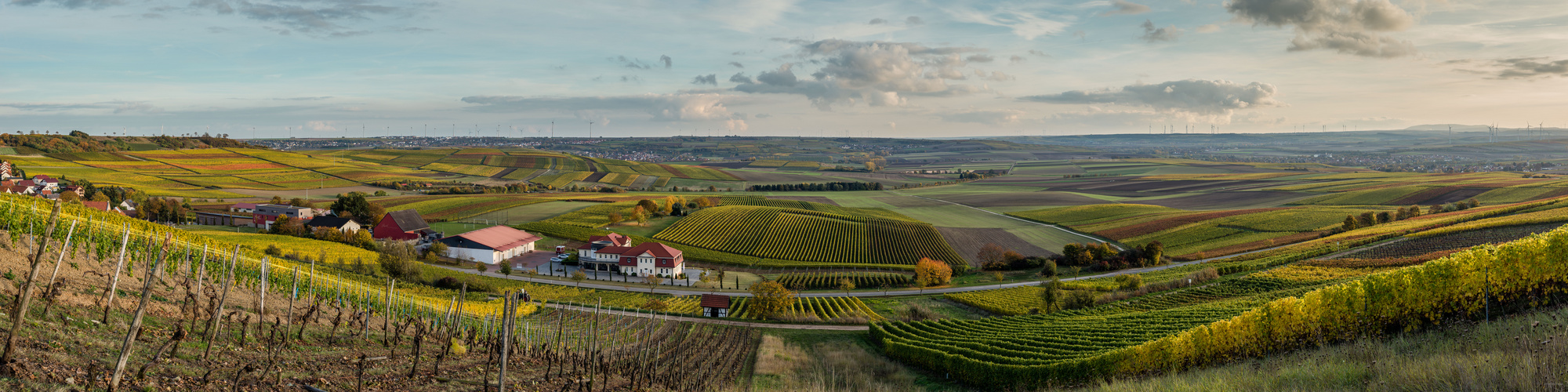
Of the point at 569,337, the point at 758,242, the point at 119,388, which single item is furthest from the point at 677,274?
the point at 119,388

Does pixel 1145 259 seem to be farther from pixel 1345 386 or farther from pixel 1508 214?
pixel 1345 386

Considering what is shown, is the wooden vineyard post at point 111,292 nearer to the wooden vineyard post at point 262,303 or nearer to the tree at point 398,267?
the wooden vineyard post at point 262,303

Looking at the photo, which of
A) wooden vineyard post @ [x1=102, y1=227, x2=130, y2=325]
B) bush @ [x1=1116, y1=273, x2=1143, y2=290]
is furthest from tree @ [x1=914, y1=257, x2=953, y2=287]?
wooden vineyard post @ [x1=102, y1=227, x2=130, y2=325]

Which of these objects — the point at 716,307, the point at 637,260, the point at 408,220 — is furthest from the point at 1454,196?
the point at 408,220

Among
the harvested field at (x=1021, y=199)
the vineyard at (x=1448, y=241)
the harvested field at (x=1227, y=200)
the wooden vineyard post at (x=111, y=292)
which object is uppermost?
the wooden vineyard post at (x=111, y=292)

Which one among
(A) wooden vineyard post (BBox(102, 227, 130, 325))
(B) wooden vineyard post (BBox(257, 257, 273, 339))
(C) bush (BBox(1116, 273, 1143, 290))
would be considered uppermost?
(A) wooden vineyard post (BBox(102, 227, 130, 325))

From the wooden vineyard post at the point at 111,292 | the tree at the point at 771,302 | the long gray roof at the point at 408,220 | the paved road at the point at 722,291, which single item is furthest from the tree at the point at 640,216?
the wooden vineyard post at the point at 111,292

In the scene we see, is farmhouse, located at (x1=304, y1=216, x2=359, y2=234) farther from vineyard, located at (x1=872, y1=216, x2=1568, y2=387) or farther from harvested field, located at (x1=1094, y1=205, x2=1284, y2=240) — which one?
harvested field, located at (x1=1094, y1=205, x2=1284, y2=240)
